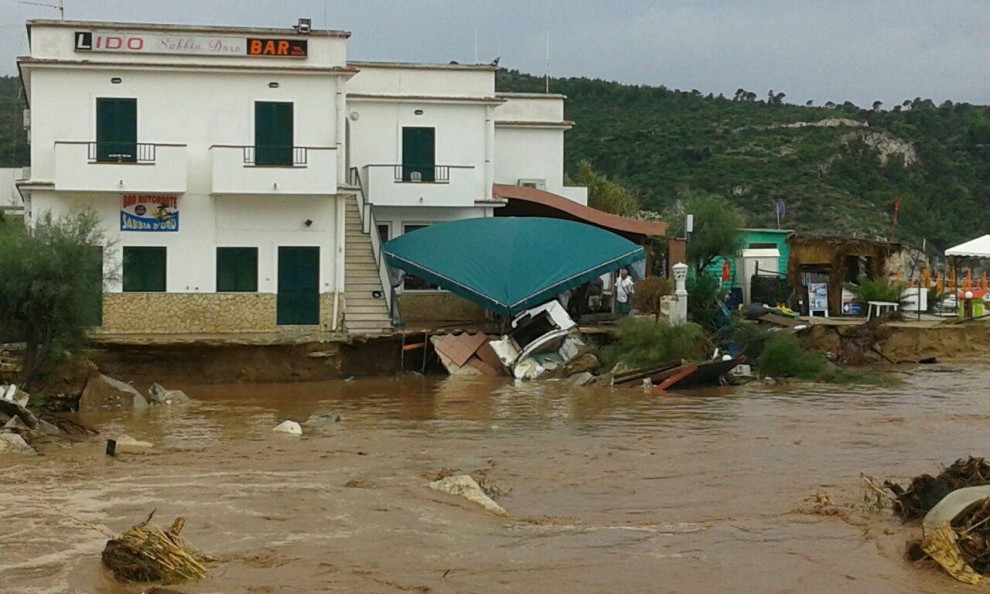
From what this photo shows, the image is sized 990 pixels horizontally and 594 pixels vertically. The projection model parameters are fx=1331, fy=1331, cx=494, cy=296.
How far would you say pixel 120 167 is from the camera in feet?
97.0

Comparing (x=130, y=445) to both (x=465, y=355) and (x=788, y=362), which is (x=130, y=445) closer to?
(x=465, y=355)

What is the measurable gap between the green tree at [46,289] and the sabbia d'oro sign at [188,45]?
8026mm

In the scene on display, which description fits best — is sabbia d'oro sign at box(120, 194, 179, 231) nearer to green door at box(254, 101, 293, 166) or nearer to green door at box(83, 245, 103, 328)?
green door at box(254, 101, 293, 166)

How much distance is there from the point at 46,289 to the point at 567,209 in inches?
623

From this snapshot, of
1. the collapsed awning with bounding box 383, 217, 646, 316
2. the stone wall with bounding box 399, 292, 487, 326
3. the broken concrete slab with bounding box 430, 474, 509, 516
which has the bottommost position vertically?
the broken concrete slab with bounding box 430, 474, 509, 516

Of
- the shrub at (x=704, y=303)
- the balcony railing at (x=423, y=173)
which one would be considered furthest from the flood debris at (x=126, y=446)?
the shrub at (x=704, y=303)

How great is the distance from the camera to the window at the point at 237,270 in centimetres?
3086

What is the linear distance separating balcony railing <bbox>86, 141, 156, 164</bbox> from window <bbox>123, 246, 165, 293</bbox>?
2.05 m

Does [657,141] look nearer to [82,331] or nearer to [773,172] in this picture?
[773,172]

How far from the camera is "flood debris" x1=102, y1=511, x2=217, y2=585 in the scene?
10.4m

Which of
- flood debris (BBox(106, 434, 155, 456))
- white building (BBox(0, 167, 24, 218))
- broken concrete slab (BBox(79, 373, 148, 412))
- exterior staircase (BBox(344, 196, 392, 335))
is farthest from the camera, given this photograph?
white building (BBox(0, 167, 24, 218))

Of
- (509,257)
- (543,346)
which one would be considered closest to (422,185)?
(509,257)

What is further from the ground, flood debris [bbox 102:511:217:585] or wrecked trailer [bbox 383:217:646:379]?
wrecked trailer [bbox 383:217:646:379]

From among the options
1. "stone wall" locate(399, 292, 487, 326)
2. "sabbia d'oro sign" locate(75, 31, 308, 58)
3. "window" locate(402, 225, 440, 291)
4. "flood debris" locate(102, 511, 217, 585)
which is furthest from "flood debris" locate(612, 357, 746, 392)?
"flood debris" locate(102, 511, 217, 585)
